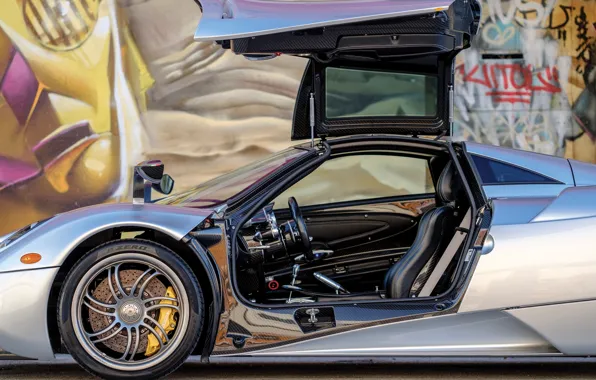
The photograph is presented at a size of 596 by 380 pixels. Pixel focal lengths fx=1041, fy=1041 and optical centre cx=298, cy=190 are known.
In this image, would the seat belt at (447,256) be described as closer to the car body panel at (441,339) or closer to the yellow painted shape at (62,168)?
the car body panel at (441,339)

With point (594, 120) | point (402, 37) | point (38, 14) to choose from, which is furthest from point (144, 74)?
point (402, 37)

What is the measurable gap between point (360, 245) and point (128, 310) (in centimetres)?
194

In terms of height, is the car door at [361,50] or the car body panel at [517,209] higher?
the car door at [361,50]

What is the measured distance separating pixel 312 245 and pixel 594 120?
7358 mm

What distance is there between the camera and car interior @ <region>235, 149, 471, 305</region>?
19.2ft

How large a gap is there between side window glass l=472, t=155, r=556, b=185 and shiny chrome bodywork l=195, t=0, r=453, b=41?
0.96 meters

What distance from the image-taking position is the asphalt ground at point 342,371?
5.68 meters

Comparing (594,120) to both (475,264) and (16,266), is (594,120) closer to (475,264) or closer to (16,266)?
(475,264)

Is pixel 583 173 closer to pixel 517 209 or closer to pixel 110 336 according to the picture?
pixel 517 209

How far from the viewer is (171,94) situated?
12898 mm

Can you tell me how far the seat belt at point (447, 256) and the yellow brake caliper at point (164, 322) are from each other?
1411mm

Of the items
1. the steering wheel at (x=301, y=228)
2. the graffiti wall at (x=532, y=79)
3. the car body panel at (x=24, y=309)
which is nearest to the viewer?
the car body panel at (x=24, y=309)

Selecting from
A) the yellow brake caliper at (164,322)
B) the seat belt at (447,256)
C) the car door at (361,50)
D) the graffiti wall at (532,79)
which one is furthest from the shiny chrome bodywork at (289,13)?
the graffiti wall at (532,79)

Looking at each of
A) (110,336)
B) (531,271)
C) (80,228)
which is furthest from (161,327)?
(531,271)
